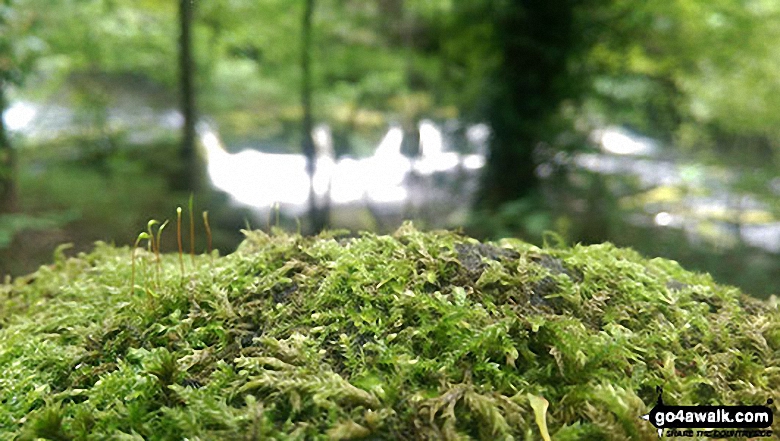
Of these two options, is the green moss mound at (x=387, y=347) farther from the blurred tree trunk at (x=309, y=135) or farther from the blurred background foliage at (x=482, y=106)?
the blurred tree trunk at (x=309, y=135)

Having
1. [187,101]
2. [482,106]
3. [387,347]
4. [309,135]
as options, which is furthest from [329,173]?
[387,347]

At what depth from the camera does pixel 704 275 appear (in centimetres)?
162

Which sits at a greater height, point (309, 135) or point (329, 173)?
point (309, 135)

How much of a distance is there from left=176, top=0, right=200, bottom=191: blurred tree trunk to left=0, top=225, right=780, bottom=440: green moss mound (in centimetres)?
680

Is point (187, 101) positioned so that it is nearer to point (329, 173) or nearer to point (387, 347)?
point (329, 173)

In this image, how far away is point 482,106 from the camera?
680 centimetres

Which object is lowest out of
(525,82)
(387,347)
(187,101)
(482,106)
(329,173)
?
(387,347)

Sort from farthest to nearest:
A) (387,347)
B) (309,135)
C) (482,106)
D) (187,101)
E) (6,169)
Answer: (309,135) → (187,101) → (482,106) → (6,169) → (387,347)

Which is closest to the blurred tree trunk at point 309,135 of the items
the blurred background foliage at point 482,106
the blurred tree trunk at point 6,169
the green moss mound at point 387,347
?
the blurred background foliage at point 482,106

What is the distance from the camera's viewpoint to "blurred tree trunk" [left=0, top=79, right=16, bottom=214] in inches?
204

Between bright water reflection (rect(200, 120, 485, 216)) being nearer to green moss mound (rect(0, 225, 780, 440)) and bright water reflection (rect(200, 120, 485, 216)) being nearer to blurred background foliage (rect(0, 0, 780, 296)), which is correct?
blurred background foliage (rect(0, 0, 780, 296))

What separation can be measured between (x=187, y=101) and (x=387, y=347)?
7.96 m

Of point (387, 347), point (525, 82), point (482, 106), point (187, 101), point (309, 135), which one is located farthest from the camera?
point (309, 135)

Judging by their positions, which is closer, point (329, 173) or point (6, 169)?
point (6, 169)
